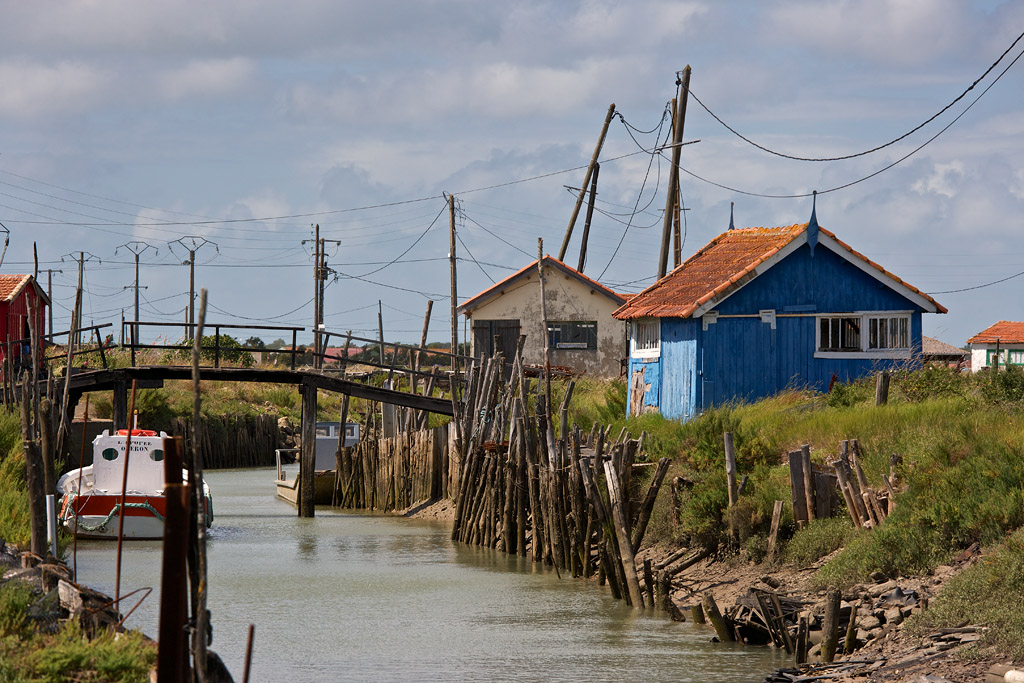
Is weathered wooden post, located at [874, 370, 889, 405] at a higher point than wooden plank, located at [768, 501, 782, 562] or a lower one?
higher

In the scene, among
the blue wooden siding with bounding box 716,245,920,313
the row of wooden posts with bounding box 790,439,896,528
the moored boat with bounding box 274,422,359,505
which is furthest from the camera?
the moored boat with bounding box 274,422,359,505

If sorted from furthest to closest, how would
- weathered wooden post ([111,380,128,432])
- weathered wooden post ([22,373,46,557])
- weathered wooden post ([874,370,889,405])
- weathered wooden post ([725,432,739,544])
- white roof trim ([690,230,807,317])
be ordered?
1. weathered wooden post ([111,380,128,432])
2. white roof trim ([690,230,807,317])
3. weathered wooden post ([874,370,889,405])
4. weathered wooden post ([725,432,739,544])
5. weathered wooden post ([22,373,46,557])

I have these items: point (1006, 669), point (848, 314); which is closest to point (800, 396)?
point (848, 314)

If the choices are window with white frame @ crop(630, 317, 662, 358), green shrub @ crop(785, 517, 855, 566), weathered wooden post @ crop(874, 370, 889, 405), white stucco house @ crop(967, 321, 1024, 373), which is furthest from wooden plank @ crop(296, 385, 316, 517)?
white stucco house @ crop(967, 321, 1024, 373)

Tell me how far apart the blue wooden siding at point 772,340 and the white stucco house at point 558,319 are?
46.0 feet

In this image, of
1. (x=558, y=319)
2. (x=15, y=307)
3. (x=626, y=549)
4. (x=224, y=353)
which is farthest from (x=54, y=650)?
(x=224, y=353)

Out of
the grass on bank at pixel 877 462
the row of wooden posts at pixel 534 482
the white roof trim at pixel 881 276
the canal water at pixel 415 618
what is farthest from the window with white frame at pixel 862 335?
the canal water at pixel 415 618

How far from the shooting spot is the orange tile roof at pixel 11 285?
136ft

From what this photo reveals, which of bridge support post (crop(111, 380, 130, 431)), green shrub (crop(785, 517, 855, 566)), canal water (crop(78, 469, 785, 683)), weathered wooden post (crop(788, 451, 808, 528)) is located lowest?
canal water (crop(78, 469, 785, 683))

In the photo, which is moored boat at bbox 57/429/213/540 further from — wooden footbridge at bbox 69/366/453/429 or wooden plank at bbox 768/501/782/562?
wooden plank at bbox 768/501/782/562

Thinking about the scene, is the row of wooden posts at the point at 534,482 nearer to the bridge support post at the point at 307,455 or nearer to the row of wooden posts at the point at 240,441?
the bridge support post at the point at 307,455

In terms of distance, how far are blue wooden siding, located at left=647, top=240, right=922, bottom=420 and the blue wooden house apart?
2 cm

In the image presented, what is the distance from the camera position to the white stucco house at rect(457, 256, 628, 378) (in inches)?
1574

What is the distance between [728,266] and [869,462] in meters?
10.2
